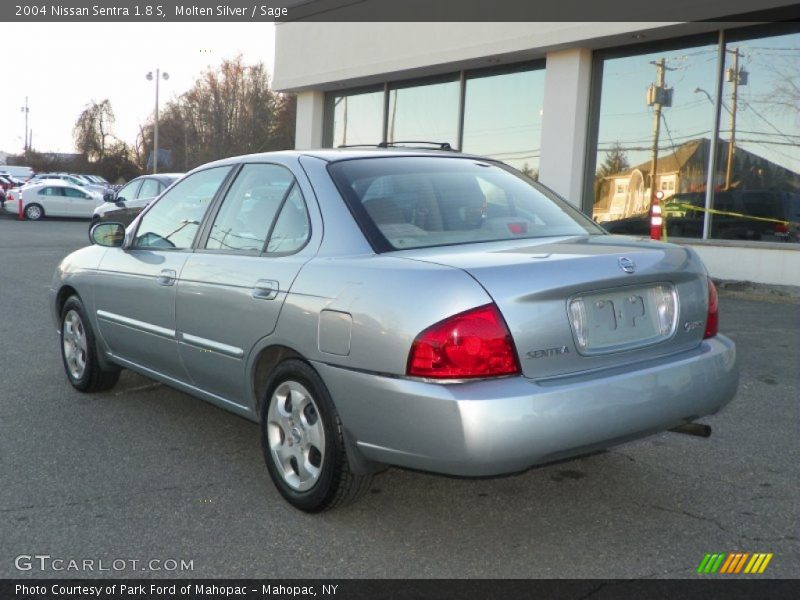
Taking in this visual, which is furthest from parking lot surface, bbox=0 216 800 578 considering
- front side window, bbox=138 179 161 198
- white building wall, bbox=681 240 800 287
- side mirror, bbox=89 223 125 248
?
front side window, bbox=138 179 161 198

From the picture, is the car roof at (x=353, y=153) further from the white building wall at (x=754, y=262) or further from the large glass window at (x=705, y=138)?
the large glass window at (x=705, y=138)

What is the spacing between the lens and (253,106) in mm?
68062

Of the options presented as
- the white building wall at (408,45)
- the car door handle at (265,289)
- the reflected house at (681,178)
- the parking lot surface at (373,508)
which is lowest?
the parking lot surface at (373,508)

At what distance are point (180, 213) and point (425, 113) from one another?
13.5 meters

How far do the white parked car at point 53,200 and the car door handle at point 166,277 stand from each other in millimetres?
28101

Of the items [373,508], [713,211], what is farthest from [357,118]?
[373,508]

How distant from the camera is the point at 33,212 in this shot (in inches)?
1217

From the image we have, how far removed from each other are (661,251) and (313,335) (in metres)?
1.53

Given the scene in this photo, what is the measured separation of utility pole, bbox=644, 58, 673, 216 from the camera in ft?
43.9

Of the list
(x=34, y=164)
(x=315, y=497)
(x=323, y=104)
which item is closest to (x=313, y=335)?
(x=315, y=497)

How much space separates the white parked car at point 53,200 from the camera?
100 feet

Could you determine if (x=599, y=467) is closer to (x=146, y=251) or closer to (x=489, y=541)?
(x=489, y=541)

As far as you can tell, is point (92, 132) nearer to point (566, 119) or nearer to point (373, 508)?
point (566, 119)

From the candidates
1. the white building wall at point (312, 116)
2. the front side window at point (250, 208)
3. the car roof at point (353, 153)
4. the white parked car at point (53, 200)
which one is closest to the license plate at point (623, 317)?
the car roof at point (353, 153)
